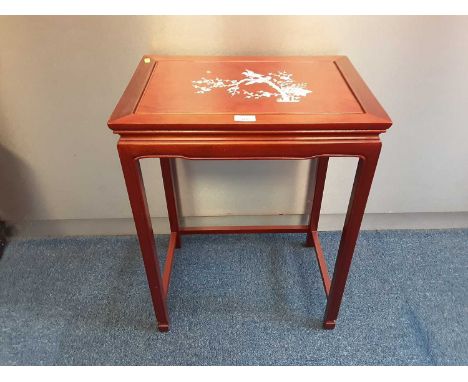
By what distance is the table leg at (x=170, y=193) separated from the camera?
1202 mm

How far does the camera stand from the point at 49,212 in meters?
1.40

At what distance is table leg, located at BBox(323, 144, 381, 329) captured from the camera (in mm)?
775

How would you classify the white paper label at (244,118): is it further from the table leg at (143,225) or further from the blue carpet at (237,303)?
the blue carpet at (237,303)

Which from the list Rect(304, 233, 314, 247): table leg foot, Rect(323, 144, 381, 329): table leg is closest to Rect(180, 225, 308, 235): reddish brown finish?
Rect(304, 233, 314, 247): table leg foot

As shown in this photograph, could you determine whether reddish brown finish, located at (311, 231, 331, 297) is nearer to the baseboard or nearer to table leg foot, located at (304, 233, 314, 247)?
table leg foot, located at (304, 233, 314, 247)

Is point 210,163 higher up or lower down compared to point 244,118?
lower down

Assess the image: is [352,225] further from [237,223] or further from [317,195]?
[237,223]

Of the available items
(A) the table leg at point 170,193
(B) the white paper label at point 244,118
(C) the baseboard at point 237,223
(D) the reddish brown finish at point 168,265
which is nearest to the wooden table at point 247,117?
(B) the white paper label at point 244,118

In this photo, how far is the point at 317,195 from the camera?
1.31 metres

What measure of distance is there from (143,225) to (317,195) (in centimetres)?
67

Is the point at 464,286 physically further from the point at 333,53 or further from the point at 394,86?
the point at 333,53

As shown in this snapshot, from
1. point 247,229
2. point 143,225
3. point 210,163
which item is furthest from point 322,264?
point 143,225

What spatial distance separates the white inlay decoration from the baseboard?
661 mm
